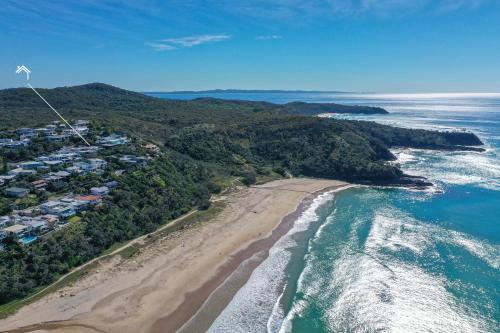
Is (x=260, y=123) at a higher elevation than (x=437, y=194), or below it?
higher

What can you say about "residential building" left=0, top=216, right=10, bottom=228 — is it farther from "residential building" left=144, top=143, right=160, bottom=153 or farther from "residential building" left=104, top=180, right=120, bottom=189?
"residential building" left=144, top=143, right=160, bottom=153

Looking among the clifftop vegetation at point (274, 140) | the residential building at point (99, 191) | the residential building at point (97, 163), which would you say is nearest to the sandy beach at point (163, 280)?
the residential building at point (99, 191)

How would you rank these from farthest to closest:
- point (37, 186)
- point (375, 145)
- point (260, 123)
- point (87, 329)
A: point (260, 123) → point (375, 145) → point (37, 186) → point (87, 329)

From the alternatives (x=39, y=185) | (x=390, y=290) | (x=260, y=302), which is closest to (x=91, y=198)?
(x=39, y=185)

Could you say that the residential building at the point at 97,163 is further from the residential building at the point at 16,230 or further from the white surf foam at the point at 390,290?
the white surf foam at the point at 390,290

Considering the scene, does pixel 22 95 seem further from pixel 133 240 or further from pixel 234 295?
pixel 234 295

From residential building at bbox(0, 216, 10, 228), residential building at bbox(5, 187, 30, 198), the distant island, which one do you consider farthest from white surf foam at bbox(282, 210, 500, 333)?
residential building at bbox(5, 187, 30, 198)

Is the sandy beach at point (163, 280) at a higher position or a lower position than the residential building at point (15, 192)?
lower

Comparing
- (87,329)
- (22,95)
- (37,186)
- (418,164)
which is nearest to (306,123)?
(418,164)

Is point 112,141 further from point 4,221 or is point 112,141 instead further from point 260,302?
point 260,302
